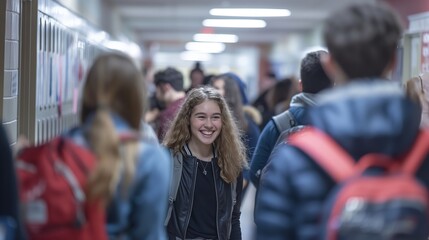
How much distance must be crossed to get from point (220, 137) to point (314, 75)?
63cm

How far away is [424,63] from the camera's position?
904cm

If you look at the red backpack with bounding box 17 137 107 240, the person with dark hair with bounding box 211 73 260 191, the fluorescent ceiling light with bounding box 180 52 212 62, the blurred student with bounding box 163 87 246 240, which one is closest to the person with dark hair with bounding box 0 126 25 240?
the red backpack with bounding box 17 137 107 240

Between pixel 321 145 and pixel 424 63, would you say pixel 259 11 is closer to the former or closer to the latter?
pixel 424 63

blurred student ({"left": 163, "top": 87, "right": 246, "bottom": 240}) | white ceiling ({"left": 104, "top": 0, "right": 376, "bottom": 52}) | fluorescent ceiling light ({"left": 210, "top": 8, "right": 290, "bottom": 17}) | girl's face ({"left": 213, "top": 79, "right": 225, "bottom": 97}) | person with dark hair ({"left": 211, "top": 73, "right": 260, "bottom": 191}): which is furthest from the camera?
fluorescent ceiling light ({"left": 210, "top": 8, "right": 290, "bottom": 17})

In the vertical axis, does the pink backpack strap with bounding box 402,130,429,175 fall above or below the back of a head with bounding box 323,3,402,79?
below

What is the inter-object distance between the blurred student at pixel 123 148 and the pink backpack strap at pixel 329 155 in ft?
1.74

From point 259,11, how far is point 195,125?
38.5 ft

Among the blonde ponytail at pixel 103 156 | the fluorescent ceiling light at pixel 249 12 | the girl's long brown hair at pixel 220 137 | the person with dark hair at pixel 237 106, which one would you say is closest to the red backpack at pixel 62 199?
the blonde ponytail at pixel 103 156

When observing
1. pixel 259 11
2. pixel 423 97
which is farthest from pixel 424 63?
pixel 259 11

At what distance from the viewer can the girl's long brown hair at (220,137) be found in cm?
482

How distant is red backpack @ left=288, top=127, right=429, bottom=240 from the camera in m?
2.33

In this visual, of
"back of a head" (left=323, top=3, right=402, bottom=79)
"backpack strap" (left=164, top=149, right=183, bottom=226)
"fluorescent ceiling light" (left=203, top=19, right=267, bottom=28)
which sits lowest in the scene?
"backpack strap" (left=164, top=149, right=183, bottom=226)

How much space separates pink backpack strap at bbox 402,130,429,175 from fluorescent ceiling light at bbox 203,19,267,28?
16.1 metres

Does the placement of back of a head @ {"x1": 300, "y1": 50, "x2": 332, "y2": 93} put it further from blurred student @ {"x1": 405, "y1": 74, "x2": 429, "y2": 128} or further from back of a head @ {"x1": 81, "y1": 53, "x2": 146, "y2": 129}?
back of a head @ {"x1": 81, "y1": 53, "x2": 146, "y2": 129}
